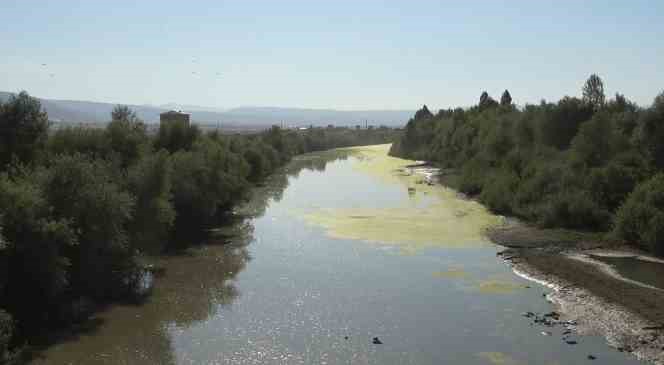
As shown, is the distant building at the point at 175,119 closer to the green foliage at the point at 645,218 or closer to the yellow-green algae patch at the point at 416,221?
the yellow-green algae patch at the point at 416,221

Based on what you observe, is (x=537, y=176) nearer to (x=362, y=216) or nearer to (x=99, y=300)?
(x=362, y=216)

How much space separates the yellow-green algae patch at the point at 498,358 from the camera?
17234mm

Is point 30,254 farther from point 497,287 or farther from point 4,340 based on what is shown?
point 497,287

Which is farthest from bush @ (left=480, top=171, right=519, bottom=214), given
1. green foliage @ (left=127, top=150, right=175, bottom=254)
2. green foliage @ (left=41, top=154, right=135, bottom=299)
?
green foliage @ (left=41, top=154, right=135, bottom=299)

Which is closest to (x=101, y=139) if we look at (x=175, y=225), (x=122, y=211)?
(x=175, y=225)

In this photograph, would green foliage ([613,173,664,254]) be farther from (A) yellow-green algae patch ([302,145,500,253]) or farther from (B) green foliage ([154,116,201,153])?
(B) green foliage ([154,116,201,153])

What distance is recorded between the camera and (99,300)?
22500 millimetres

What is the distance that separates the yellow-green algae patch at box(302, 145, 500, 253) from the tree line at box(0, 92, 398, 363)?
25.8 ft

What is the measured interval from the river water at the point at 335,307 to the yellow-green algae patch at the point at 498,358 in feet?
0.18

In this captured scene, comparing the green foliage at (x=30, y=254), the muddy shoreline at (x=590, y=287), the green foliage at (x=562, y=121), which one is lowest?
the muddy shoreline at (x=590, y=287)

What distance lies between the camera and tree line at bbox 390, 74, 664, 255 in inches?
1256

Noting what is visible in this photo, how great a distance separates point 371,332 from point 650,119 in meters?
26.6

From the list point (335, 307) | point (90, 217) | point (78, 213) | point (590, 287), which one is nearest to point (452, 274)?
point (590, 287)

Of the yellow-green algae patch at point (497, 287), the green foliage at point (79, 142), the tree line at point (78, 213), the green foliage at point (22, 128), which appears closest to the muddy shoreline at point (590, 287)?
the yellow-green algae patch at point (497, 287)
